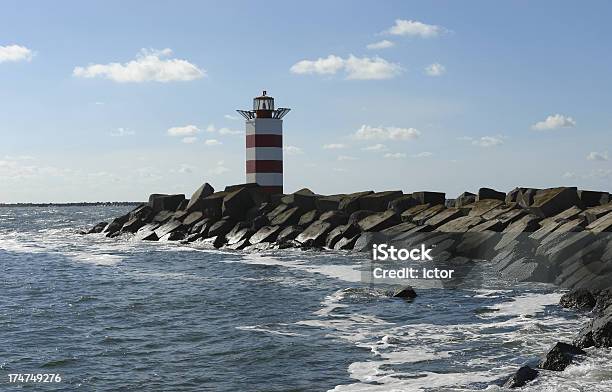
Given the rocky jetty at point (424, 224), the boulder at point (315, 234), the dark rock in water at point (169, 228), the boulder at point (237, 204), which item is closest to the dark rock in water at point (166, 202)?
the rocky jetty at point (424, 224)

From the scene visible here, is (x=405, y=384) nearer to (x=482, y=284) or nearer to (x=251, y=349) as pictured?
(x=251, y=349)

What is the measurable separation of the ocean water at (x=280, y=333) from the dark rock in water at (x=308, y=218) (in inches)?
293

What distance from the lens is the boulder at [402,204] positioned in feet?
92.8

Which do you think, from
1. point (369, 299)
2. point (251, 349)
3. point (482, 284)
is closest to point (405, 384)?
point (251, 349)

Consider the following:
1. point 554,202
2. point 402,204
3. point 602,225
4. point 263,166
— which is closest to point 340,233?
point 402,204

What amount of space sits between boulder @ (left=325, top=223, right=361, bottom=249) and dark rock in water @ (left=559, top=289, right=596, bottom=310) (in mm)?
12408

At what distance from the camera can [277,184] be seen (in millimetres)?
34312

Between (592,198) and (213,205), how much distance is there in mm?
16144

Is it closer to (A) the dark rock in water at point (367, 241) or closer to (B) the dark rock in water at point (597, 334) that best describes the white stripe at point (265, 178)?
(A) the dark rock in water at point (367, 241)

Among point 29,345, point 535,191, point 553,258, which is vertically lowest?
point 29,345

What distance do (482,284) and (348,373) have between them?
8084 mm

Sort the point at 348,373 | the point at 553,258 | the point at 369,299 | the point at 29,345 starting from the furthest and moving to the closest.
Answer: the point at 553,258
the point at 369,299
the point at 29,345
the point at 348,373

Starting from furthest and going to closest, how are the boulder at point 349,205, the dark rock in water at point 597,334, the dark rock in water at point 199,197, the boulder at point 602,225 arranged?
the dark rock in water at point 199,197, the boulder at point 349,205, the boulder at point 602,225, the dark rock in water at point 597,334

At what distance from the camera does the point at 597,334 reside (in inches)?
378
